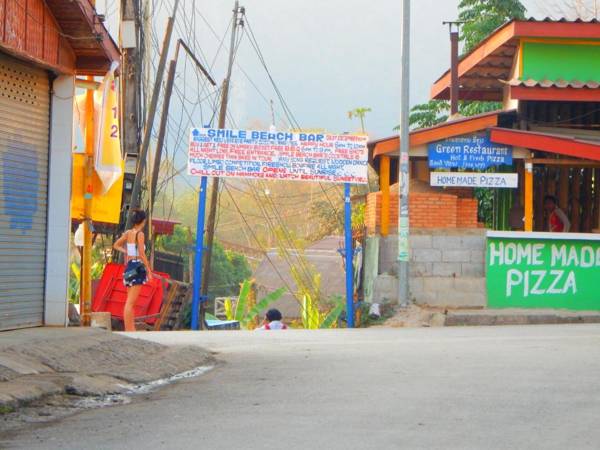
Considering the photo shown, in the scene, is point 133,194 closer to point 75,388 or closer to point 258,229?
point 75,388

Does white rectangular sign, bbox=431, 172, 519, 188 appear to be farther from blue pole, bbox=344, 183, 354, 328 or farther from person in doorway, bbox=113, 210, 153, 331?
person in doorway, bbox=113, 210, 153, 331

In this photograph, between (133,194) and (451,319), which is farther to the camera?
(133,194)

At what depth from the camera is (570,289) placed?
72.6 feet

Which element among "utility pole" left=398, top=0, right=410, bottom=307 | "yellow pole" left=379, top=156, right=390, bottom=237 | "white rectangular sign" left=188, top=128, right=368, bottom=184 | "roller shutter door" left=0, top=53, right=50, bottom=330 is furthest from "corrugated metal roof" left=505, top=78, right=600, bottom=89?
"roller shutter door" left=0, top=53, right=50, bottom=330

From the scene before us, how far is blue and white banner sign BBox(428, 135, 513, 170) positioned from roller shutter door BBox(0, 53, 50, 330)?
1094 centimetres

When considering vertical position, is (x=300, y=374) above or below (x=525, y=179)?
below

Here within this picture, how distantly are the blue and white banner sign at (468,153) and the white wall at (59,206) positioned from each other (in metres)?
10.6

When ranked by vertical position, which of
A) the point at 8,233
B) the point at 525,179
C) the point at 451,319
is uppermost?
the point at 525,179

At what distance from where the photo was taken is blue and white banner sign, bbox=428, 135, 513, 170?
2278 centimetres

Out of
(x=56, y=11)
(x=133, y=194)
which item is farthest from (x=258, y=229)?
(x=56, y=11)

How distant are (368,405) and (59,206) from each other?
6825 mm

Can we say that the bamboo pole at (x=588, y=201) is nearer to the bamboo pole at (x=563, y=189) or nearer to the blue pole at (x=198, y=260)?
the bamboo pole at (x=563, y=189)

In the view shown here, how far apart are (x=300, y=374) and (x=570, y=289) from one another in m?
13.0

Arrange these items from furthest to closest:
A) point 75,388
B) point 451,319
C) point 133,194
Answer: point 133,194, point 451,319, point 75,388
